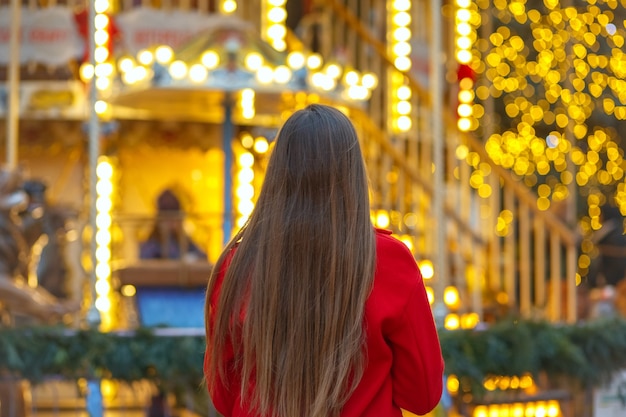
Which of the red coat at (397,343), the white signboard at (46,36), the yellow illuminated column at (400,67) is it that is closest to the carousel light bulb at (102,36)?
the white signboard at (46,36)

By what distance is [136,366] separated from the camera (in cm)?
597

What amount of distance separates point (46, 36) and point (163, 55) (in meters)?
3.49

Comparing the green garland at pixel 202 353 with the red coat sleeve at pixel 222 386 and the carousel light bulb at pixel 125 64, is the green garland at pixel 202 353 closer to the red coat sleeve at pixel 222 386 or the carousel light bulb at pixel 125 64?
the red coat sleeve at pixel 222 386

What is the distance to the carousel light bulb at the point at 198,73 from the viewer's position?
918 centimetres

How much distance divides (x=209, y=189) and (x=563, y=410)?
8.67 meters

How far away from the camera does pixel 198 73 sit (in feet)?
30.2

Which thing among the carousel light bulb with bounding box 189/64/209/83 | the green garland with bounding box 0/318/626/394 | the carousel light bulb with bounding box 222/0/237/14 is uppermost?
the carousel light bulb with bounding box 222/0/237/14

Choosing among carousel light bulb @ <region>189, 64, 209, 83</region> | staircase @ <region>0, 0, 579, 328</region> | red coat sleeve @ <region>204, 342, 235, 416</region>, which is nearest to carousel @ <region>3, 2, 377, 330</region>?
carousel light bulb @ <region>189, 64, 209, 83</region>

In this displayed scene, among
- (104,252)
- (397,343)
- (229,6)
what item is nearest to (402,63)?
(229,6)

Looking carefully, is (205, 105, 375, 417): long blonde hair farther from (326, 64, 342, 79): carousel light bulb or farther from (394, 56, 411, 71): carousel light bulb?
(394, 56, 411, 71): carousel light bulb

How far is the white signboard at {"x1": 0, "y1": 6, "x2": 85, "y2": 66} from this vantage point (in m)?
12.3

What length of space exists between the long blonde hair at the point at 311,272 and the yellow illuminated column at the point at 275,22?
29.6ft

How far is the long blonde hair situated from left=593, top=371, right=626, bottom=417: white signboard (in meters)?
4.00

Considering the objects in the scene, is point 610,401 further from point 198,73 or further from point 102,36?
point 102,36
